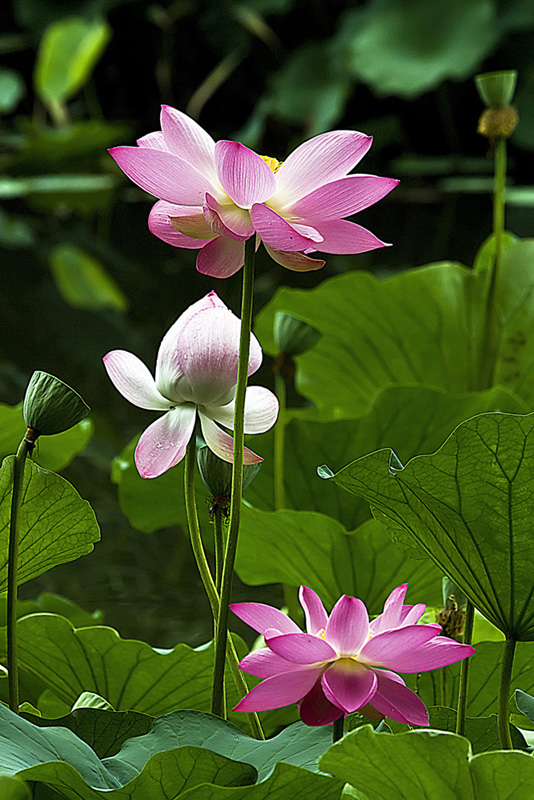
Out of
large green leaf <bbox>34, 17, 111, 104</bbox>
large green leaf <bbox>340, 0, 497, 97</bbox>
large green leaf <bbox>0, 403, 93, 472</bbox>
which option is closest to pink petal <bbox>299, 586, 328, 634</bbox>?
large green leaf <bbox>0, 403, 93, 472</bbox>

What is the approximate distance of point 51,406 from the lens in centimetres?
24

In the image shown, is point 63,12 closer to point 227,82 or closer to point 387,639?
point 227,82

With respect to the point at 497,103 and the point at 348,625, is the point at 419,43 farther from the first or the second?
the point at 348,625

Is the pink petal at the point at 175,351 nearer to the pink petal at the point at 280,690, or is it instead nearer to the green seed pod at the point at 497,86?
the pink petal at the point at 280,690

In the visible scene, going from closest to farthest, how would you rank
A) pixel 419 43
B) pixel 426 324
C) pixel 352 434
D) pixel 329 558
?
pixel 329 558 < pixel 352 434 < pixel 426 324 < pixel 419 43

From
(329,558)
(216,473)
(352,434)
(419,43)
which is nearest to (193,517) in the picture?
(216,473)

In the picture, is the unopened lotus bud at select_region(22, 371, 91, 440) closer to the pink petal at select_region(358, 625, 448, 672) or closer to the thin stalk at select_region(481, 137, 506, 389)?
the pink petal at select_region(358, 625, 448, 672)

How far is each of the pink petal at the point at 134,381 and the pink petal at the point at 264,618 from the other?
0.22 feet

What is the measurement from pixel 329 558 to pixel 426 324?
369 mm

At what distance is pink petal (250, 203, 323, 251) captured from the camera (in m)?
0.22

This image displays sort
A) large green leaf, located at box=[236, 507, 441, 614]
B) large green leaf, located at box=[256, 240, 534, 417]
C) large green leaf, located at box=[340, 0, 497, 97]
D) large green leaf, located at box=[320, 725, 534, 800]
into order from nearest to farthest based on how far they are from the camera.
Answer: large green leaf, located at box=[320, 725, 534, 800] < large green leaf, located at box=[236, 507, 441, 614] < large green leaf, located at box=[256, 240, 534, 417] < large green leaf, located at box=[340, 0, 497, 97]

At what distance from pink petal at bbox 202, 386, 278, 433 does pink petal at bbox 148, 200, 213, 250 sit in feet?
0.15

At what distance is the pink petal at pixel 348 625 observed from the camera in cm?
22

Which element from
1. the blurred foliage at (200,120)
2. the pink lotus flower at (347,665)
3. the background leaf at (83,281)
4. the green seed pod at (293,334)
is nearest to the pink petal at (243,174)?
the pink lotus flower at (347,665)
